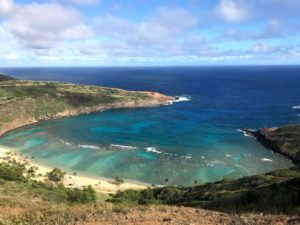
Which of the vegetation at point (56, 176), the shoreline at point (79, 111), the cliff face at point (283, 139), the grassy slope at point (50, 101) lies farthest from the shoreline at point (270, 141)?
the grassy slope at point (50, 101)

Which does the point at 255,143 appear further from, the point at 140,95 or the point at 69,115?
the point at 140,95

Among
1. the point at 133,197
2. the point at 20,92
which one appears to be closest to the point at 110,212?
the point at 133,197

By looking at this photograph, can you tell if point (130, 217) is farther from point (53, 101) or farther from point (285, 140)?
point (53, 101)

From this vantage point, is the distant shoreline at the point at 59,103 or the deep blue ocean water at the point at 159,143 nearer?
the deep blue ocean water at the point at 159,143

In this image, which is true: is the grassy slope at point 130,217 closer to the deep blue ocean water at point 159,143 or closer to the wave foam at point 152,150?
the deep blue ocean water at point 159,143

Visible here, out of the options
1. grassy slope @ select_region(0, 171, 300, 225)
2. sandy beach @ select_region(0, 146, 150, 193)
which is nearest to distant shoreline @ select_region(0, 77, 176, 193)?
sandy beach @ select_region(0, 146, 150, 193)

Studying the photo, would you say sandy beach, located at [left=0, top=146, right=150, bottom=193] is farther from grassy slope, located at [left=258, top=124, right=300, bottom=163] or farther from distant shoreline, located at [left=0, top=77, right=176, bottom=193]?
grassy slope, located at [left=258, top=124, right=300, bottom=163]
